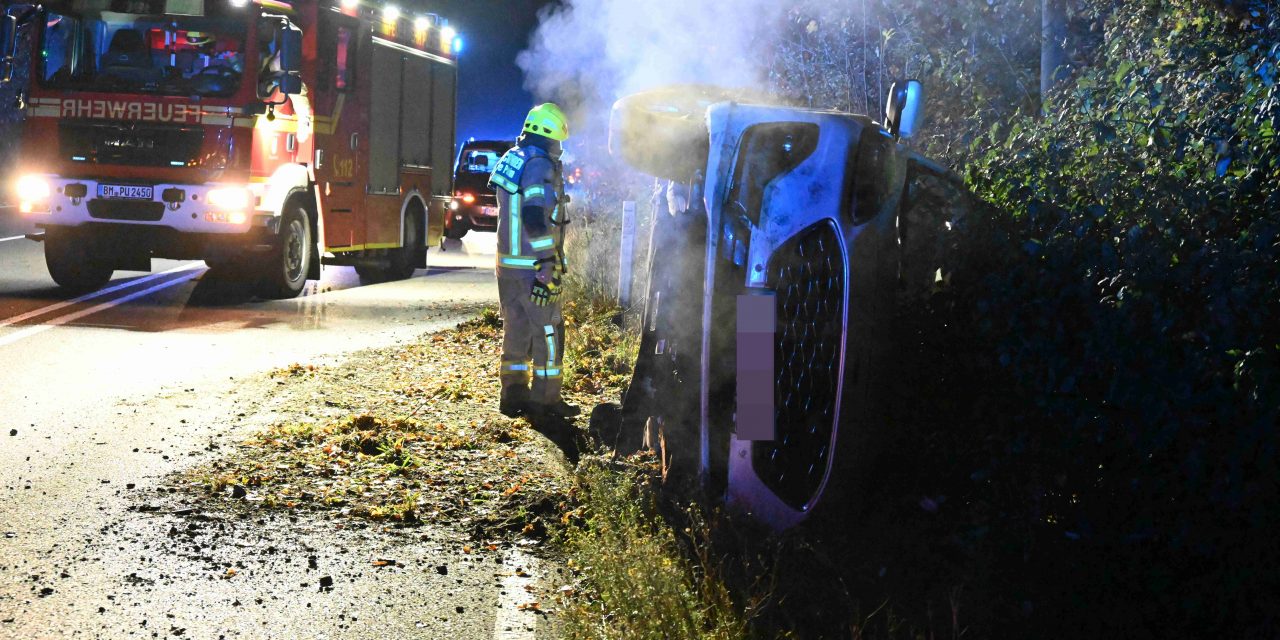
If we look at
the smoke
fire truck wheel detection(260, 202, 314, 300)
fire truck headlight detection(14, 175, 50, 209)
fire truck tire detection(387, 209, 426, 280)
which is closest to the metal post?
the smoke

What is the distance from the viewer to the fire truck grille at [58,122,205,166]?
13.7 metres

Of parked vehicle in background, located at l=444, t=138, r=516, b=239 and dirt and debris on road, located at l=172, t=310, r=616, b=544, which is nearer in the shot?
dirt and debris on road, located at l=172, t=310, r=616, b=544

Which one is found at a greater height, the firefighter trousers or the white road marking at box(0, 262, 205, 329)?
the firefighter trousers

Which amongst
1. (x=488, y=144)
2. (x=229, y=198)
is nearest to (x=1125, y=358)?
(x=229, y=198)

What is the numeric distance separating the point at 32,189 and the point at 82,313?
1907 mm

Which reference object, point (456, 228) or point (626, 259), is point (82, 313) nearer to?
point (626, 259)

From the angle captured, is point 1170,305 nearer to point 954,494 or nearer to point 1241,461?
point 1241,461

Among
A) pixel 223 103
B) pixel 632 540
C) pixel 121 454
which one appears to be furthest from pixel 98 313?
pixel 632 540

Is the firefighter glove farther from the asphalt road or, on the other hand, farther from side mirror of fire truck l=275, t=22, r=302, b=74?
side mirror of fire truck l=275, t=22, r=302, b=74

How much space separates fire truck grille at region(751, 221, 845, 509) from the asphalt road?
1106mm

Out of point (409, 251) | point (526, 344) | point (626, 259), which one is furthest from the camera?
point (409, 251)

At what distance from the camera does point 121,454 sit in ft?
23.4

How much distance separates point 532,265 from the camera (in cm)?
862

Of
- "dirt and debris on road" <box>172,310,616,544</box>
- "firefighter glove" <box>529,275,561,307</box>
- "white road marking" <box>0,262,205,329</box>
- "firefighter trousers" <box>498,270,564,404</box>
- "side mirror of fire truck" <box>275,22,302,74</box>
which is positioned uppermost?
"side mirror of fire truck" <box>275,22,302,74</box>
